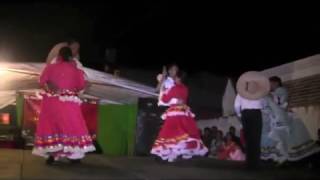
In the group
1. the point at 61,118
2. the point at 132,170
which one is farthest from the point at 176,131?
the point at 61,118

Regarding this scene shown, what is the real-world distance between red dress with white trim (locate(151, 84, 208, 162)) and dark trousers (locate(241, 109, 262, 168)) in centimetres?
115

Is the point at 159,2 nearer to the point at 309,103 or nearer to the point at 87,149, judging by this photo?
the point at 309,103

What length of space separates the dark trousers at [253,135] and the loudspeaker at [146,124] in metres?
3.82

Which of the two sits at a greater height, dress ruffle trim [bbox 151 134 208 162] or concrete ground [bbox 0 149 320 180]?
dress ruffle trim [bbox 151 134 208 162]

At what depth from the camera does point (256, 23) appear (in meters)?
15.0

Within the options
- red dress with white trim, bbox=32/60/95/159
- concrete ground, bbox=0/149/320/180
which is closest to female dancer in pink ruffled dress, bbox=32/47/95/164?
red dress with white trim, bbox=32/60/95/159

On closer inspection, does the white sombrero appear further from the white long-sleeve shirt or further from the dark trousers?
the dark trousers

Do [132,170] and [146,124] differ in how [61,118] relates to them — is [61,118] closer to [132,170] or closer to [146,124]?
[132,170]

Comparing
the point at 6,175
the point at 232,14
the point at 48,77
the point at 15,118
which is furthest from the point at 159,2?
the point at 6,175

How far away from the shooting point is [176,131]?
10852mm

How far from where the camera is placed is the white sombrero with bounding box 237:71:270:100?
10211 mm

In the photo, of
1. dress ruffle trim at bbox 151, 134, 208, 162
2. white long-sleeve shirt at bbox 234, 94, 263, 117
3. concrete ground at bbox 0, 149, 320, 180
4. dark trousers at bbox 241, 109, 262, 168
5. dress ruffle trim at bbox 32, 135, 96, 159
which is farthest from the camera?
dress ruffle trim at bbox 151, 134, 208, 162

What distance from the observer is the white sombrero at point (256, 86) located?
1021 cm

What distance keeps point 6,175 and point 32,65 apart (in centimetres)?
873
